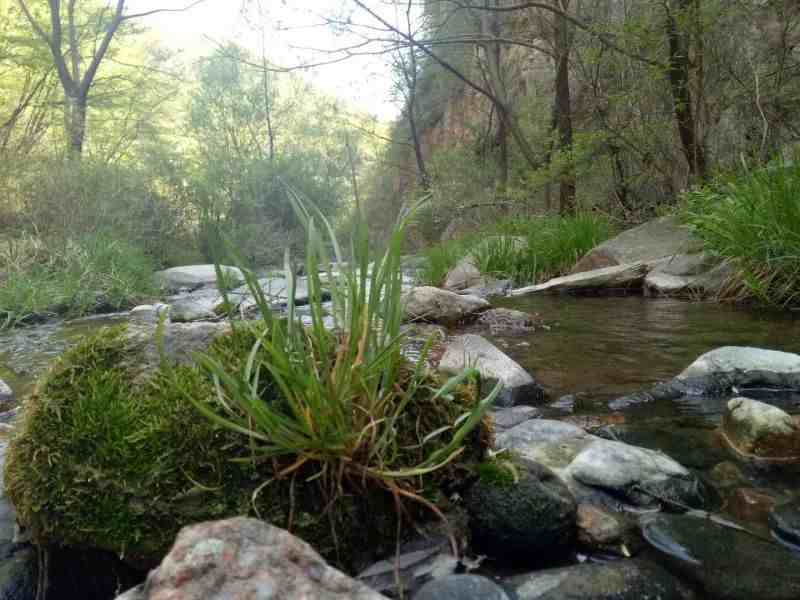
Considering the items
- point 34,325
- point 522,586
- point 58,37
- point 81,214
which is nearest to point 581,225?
point 34,325

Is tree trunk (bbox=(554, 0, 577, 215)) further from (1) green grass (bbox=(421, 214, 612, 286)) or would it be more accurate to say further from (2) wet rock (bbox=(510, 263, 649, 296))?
(2) wet rock (bbox=(510, 263, 649, 296))

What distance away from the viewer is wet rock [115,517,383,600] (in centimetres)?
89

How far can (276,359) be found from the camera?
1.19 meters

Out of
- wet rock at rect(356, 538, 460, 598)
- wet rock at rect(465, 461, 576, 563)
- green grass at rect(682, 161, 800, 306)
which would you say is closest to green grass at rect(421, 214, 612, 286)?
green grass at rect(682, 161, 800, 306)

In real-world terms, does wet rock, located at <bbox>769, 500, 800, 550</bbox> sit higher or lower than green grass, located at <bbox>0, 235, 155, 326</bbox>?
lower

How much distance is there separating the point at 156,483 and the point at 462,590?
2.28 feet

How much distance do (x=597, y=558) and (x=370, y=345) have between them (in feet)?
2.31

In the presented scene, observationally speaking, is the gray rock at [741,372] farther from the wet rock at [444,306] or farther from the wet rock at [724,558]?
the wet rock at [444,306]

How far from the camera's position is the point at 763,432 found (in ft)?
5.95

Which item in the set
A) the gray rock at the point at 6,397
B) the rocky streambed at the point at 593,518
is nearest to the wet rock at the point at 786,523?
the rocky streambed at the point at 593,518

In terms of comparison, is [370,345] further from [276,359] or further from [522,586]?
[522,586]

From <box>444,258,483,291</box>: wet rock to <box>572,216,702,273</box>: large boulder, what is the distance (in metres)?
1.38

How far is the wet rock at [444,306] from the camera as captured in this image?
4879mm

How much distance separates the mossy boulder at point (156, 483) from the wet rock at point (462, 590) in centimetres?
19
